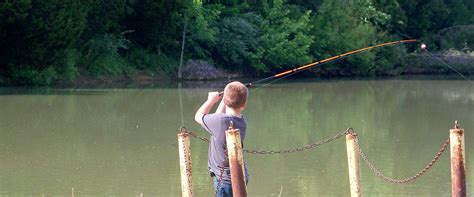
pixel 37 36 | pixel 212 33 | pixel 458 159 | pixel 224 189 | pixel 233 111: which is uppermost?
pixel 212 33

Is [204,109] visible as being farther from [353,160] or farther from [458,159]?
[458,159]

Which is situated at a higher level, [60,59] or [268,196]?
[60,59]

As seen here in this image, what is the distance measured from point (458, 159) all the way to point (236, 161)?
2093mm

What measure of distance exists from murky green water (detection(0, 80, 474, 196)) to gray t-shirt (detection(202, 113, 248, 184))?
196 inches

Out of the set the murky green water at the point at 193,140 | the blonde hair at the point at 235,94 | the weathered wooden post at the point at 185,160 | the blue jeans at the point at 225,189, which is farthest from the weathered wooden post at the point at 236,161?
the murky green water at the point at 193,140

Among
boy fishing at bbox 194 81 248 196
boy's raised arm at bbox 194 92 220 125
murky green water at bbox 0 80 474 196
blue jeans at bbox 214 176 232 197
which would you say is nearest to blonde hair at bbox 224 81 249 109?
boy fishing at bbox 194 81 248 196

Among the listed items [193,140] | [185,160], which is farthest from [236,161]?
[193,140]

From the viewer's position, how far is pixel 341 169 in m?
15.2

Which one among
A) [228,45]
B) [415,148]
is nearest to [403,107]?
[415,148]

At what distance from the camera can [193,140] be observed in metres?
18.5

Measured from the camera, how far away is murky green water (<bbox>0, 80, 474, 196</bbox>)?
13.5m

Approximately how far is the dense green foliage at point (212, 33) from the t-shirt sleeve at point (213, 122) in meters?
24.5

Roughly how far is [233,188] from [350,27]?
135ft

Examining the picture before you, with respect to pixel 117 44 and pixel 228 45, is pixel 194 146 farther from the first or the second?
pixel 228 45
